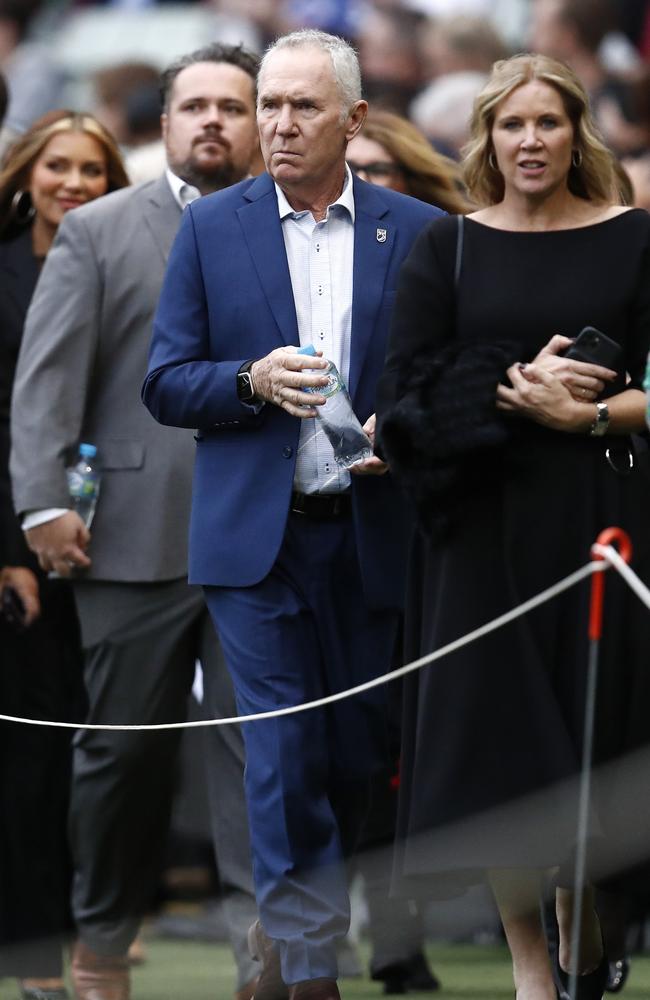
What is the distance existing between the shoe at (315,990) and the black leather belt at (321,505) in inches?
44.2

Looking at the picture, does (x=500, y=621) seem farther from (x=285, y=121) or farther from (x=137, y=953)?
(x=137, y=953)

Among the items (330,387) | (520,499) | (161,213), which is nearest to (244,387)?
(330,387)

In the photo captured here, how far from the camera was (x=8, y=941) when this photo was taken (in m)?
7.48

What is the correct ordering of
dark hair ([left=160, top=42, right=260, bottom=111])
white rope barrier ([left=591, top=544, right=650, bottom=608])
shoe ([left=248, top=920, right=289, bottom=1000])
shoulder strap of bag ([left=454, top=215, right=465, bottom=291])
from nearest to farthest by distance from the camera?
1. white rope barrier ([left=591, top=544, right=650, bottom=608])
2. shoulder strap of bag ([left=454, top=215, right=465, bottom=291])
3. shoe ([left=248, top=920, right=289, bottom=1000])
4. dark hair ([left=160, top=42, right=260, bottom=111])

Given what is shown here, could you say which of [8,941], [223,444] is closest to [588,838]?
[223,444]

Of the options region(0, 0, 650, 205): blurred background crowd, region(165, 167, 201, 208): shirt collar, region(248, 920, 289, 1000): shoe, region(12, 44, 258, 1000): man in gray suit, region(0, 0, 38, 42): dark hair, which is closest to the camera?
region(248, 920, 289, 1000): shoe

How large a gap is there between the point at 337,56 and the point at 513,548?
55.3 inches

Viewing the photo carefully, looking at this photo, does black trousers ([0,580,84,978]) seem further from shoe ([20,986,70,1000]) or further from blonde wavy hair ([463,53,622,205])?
blonde wavy hair ([463,53,622,205])

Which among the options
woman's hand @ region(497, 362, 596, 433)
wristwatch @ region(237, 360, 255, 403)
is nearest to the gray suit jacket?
wristwatch @ region(237, 360, 255, 403)

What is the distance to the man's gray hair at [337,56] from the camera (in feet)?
20.2

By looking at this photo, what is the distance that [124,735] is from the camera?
6.96 meters

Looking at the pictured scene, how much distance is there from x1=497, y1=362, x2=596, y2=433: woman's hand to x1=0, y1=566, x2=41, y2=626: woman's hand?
2.31 metres

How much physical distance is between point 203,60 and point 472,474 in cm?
230

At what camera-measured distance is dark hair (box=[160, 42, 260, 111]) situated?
743 centimetres
